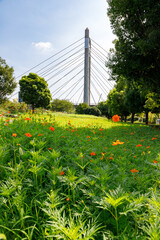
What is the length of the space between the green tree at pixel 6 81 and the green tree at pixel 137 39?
68.3 ft

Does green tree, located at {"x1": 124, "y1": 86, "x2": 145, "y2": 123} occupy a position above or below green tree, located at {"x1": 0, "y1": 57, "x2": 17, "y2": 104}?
below

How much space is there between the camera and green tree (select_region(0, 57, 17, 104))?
985 inches

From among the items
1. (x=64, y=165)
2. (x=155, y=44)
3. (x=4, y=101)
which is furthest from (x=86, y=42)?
(x=64, y=165)

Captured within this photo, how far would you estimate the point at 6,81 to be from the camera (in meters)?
25.4

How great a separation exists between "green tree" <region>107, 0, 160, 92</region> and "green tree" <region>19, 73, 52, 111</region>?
18.4 metres

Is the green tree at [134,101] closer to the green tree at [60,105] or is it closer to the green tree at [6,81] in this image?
the green tree at [6,81]

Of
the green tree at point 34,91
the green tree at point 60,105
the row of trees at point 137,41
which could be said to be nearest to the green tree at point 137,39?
the row of trees at point 137,41

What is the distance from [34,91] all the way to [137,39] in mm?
20359

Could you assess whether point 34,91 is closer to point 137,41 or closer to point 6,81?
point 6,81

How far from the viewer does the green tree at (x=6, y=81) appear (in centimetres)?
2501

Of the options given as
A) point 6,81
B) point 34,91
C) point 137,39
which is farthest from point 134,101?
point 6,81

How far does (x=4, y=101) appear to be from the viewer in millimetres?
25047

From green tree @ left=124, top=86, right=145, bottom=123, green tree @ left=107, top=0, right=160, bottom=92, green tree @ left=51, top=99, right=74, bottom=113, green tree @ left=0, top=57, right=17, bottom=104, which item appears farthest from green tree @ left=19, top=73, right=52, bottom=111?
green tree @ left=51, top=99, right=74, bottom=113

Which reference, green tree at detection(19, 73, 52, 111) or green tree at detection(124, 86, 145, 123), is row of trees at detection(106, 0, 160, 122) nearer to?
green tree at detection(124, 86, 145, 123)
